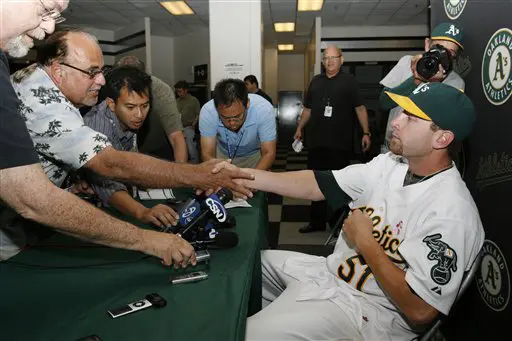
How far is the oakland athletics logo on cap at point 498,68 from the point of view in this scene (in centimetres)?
162

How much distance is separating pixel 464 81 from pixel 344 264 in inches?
49.2

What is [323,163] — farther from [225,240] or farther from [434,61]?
[225,240]

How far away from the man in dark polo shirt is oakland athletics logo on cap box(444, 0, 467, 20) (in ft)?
4.36

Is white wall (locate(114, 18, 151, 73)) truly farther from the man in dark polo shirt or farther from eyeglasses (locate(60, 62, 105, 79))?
eyeglasses (locate(60, 62, 105, 79))

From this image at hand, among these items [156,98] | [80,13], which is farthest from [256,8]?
[80,13]

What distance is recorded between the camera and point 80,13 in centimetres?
859

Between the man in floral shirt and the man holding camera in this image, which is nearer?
the man in floral shirt

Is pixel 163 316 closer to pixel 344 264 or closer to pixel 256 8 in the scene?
pixel 344 264

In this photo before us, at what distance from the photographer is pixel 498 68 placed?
171cm

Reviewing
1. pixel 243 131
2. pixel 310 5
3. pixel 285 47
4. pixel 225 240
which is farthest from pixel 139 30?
pixel 225 240

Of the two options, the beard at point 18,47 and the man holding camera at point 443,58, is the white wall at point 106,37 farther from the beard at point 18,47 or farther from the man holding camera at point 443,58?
the beard at point 18,47

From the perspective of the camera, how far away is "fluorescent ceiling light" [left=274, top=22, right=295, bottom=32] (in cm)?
A: 998

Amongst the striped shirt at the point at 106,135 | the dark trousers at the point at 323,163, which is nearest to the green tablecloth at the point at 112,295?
the striped shirt at the point at 106,135

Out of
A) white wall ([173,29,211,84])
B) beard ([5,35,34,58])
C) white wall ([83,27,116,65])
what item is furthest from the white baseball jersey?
white wall ([83,27,116,65])
